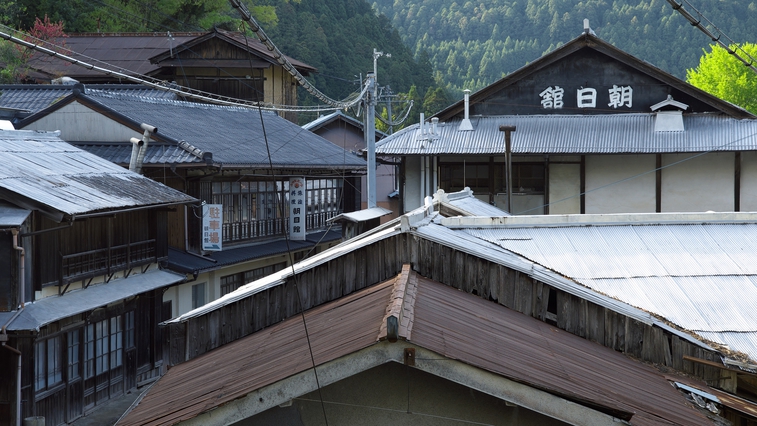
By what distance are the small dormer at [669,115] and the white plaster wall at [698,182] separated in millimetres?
952

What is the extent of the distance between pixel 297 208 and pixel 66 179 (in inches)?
527

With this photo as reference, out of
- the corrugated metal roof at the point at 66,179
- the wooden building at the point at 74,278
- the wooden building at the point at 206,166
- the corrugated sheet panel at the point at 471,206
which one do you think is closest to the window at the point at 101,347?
the wooden building at the point at 74,278

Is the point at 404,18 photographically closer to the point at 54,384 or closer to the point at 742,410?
the point at 54,384

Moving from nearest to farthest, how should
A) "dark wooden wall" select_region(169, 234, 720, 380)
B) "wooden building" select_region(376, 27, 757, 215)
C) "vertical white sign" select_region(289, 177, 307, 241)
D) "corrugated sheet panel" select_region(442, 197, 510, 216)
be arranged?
"dark wooden wall" select_region(169, 234, 720, 380)
"corrugated sheet panel" select_region(442, 197, 510, 216)
"wooden building" select_region(376, 27, 757, 215)
"vertical white sign" select_region(289, 177, 307, 241)

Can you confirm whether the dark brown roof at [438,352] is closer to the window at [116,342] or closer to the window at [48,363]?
the window at [48,363]

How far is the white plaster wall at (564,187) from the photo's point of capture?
27.7 metres

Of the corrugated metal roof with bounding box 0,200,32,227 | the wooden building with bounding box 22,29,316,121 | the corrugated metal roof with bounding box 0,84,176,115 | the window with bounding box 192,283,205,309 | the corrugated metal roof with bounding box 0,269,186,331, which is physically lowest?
the window with bounding box 192,283,205,309

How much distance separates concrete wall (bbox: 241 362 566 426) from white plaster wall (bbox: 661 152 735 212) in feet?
72.6

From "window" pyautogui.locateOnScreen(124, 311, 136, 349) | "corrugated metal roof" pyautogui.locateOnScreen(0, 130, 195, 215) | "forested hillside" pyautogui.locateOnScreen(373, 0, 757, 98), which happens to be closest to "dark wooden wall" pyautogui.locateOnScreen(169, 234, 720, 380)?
"corrugated metal roof" pyautogui.locateOnScreen(0, 130, 195, 215)

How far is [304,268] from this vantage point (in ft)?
33.1

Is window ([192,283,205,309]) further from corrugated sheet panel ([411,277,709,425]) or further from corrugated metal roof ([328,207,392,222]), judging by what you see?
corrugated sheet panel ([411,277,709,425])

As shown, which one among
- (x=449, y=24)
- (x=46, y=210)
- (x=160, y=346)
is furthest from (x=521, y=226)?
(x=449, y=24)

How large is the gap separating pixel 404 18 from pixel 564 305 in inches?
4494

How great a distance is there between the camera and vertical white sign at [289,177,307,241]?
31.5 m
